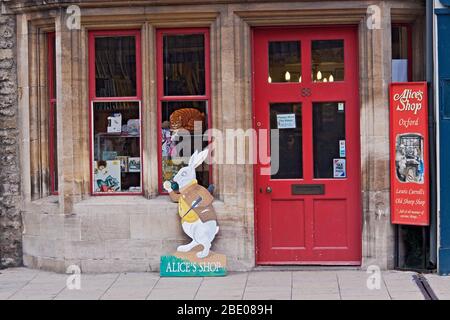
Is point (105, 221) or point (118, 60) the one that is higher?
point (118, 60)

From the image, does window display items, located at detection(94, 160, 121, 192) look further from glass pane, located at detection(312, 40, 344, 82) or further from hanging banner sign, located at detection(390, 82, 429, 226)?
hanging banner sign, located at detection(390, 82, 429, 226)

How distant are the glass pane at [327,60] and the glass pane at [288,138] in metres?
0.46

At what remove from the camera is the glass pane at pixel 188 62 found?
9.90 m

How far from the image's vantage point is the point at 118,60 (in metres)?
10.0

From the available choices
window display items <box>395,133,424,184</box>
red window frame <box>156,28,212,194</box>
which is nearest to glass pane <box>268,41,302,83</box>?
red window frame <box>156,28,212,194</box>

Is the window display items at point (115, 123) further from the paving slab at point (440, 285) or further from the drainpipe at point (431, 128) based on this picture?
the paving slab at point (440, 285)

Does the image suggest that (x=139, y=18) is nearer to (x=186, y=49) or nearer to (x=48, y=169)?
(x=186, y=49)

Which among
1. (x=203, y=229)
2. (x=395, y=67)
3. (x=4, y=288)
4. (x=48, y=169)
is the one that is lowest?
(x=4, y=288)

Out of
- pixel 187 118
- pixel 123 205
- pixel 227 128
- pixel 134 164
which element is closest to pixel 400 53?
pixel 227 128

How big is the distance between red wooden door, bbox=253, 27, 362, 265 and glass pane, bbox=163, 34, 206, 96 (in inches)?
26.0

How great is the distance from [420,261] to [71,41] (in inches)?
191

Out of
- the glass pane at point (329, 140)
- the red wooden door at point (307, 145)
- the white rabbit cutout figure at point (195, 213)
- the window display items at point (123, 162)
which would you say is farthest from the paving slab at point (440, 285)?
the window display items at point (123, 162)

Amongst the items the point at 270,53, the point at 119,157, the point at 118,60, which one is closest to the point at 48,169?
the point at 119,157

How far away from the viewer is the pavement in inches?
337
